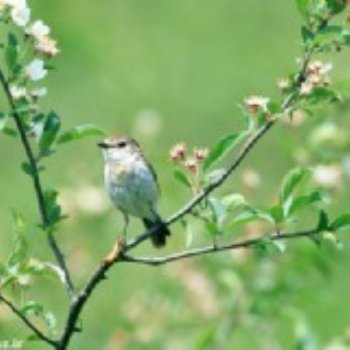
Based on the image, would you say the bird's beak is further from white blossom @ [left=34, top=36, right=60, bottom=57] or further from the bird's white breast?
white blossom @ [left=34, top=36, right=60, bottom=57]

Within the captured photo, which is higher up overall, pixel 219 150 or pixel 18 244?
pixel 219 150

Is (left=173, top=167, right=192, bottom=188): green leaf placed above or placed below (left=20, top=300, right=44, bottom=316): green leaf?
above

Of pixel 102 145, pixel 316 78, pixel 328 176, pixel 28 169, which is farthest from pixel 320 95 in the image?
pixel 328 176

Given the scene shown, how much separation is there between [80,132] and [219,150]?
0.33 meters

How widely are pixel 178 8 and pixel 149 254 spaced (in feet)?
30.1

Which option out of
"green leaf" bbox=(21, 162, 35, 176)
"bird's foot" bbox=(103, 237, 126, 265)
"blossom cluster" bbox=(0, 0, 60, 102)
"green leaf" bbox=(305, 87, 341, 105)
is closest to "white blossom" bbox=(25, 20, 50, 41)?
"blossom cluster" bbox=(0, 0, 60, 102)

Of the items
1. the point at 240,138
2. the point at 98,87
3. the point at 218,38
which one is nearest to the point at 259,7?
the point at 218,38

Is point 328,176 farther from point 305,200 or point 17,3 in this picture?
point 17,3

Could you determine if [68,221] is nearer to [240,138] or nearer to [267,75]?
[240,138]

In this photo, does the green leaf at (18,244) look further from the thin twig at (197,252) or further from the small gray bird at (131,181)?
the small gray bird at (131,181)

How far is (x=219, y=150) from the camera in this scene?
3930mm

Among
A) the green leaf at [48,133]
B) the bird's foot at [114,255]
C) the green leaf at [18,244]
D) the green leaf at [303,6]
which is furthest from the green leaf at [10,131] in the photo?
the green leaf at [303,6]

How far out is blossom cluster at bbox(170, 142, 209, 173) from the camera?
392cm

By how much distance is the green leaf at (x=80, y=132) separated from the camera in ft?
12.8
